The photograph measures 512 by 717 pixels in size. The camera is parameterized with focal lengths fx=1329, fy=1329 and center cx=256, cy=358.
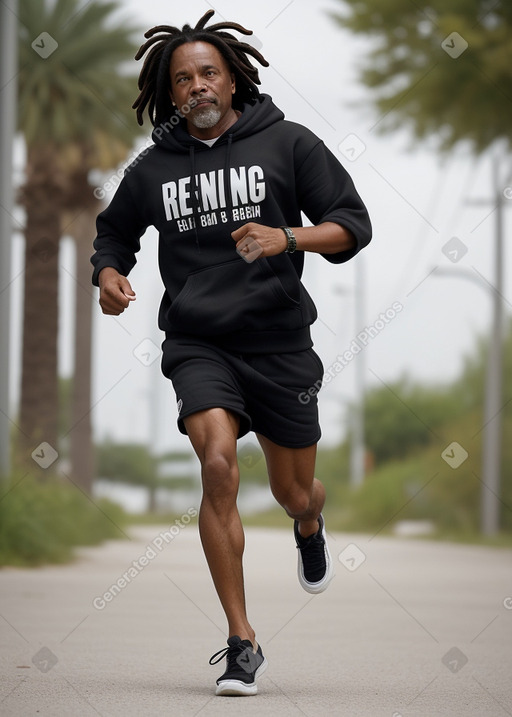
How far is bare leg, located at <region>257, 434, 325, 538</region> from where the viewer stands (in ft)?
16.0

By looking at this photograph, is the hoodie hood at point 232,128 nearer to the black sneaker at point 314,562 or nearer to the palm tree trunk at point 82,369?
the black sneaker at point 314,562

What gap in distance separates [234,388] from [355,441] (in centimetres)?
3277

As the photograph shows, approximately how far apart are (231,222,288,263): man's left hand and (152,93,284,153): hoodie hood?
0.54m

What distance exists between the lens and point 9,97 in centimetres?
1238

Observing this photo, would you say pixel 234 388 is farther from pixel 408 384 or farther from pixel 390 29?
pixel 408 384

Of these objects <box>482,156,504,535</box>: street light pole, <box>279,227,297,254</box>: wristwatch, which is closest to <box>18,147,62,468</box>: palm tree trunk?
<box>482,156,504,535</box>: street light pole

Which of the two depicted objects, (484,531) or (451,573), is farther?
(484,531)

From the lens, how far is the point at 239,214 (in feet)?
15.0

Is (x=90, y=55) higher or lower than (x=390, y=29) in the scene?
higher

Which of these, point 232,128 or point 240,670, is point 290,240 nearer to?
point 232,128

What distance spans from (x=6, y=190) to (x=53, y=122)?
7153mm

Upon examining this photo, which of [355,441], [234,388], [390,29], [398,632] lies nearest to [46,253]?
[390,29]

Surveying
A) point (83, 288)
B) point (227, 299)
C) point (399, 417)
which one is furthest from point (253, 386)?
point (399, 417)

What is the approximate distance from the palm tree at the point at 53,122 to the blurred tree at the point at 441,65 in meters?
3.52
